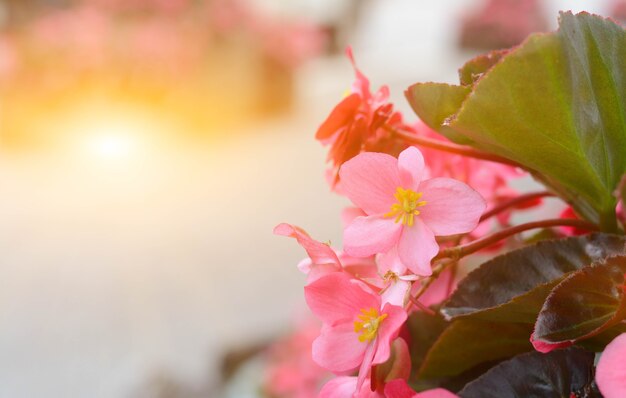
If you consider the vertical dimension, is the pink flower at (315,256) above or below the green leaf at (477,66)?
below

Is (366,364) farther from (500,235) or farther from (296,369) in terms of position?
(296,369)

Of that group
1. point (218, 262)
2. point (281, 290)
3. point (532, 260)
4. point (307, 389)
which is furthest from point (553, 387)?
point (218, 262)

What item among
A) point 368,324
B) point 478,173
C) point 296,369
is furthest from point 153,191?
point 368,324

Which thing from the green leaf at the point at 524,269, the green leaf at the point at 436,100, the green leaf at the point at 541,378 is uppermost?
the green leaf at the point at 436,100

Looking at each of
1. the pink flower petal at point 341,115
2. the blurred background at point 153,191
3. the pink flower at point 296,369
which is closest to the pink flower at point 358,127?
Answer: the pink flower petal at point 341,115

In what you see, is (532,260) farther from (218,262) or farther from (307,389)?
(218,262)

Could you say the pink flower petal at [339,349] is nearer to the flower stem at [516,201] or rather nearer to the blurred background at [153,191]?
the flower stem at [516,201]

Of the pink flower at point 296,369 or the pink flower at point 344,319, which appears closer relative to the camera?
the pink flower at point 344,319
